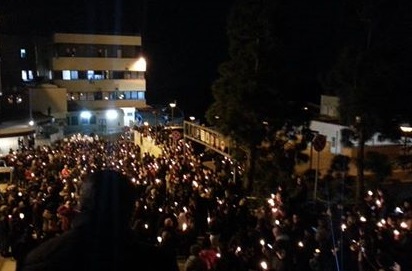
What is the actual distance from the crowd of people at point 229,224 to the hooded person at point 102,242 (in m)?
1.89

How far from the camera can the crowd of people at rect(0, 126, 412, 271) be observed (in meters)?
8.31

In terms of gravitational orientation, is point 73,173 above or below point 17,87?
below

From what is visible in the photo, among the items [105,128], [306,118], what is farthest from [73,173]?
Result: [105,128]

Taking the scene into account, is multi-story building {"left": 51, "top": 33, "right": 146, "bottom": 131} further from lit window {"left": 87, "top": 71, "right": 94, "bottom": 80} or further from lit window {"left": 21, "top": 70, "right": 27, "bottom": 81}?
→ lit window {"left": 21, "top": 70, "right": 27, "bottom": 81}

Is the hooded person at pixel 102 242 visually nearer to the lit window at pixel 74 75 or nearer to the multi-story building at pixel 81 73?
the multi-story building at pixel 81 73

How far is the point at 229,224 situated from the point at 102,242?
31.9ft

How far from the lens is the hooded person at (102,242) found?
178 cm

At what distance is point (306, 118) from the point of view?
17891 mm

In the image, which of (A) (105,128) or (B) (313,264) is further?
(A) (105,128)

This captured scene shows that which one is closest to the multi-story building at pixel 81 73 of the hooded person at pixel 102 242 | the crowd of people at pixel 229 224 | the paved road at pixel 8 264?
the crowd of people at pixel 229 224

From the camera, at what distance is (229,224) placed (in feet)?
37.3

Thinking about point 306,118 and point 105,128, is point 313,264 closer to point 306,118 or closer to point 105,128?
point 306,118

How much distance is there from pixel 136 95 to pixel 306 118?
129 ft

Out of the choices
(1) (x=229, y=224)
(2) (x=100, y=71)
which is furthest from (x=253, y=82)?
(2) (x=100, y=71)
